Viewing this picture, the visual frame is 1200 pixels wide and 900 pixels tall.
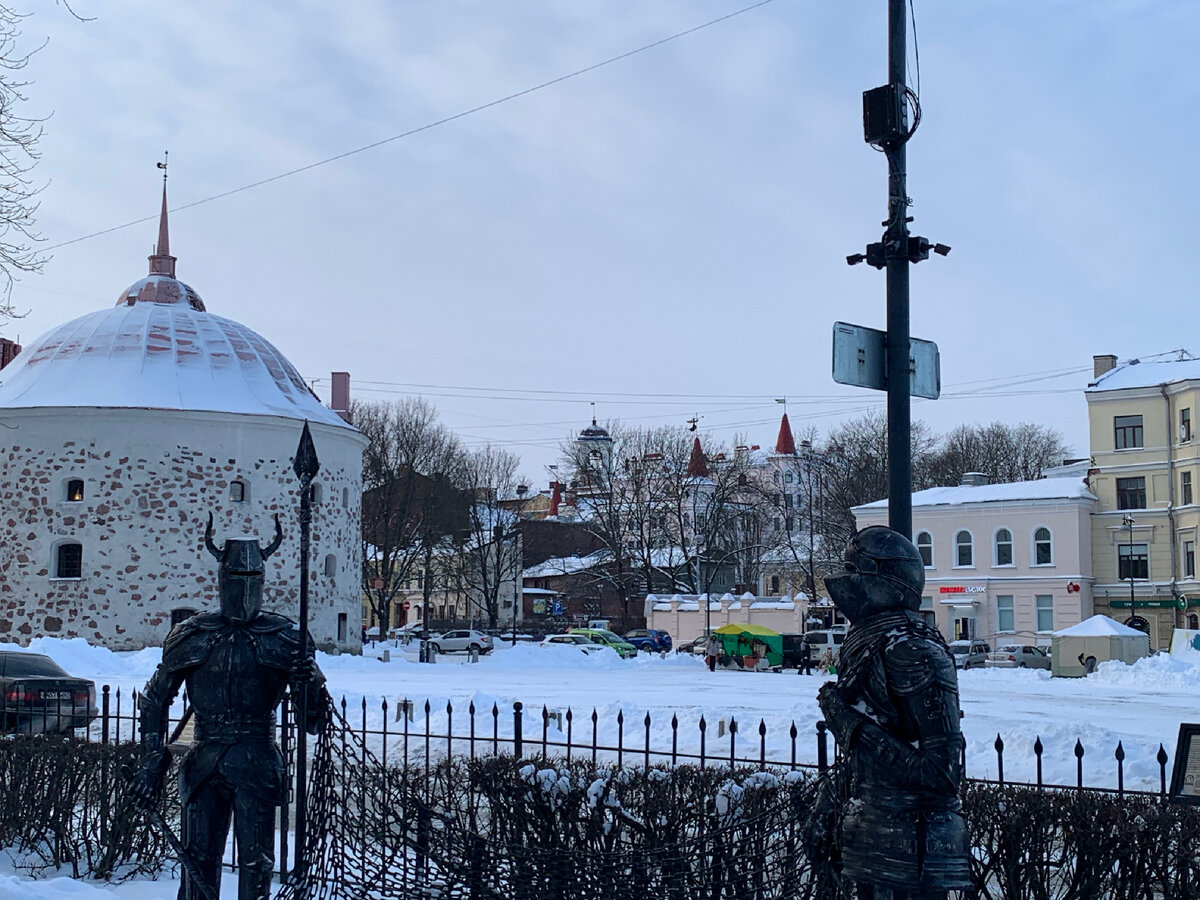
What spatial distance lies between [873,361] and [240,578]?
3.61 m

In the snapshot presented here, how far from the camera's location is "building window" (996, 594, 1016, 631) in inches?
1922

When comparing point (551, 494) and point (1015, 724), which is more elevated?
point (551, 494)

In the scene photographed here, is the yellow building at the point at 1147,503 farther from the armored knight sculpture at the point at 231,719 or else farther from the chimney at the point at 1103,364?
the armored knight sculpture at the point at 231,719

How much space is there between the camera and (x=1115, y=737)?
14.6 metres

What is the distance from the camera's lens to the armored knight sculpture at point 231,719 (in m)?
6.17

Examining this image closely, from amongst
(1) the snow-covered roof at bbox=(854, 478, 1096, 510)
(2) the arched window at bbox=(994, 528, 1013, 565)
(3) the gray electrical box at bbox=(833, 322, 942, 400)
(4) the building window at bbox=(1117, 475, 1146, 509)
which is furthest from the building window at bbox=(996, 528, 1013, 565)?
(3) the gray electrical box at bbox=(833, 322, 942, 400)

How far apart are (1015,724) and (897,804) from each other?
15.4 m

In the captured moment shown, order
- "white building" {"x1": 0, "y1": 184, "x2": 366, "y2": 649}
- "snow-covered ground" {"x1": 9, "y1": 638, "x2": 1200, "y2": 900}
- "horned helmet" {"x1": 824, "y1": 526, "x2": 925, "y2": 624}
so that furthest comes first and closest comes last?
"white building" {"x1": 0, "y1": 184, "x2": 366, "y2": 649} → "snow-covered ground" {"x1": 9, "y1": 638, "x2": 1200, "y2": 900} → "horned helmet" {"x1": 824, "y1": 526, "x2": 925, "y2": 624}

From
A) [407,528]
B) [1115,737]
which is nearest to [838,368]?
[1115,737]

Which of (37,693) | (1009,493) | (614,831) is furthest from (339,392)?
(614,831)

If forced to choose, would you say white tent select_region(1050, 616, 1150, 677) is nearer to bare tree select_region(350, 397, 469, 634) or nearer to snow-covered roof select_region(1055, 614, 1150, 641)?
snow-covered roof select_region(1055, 614, 1150, 641)

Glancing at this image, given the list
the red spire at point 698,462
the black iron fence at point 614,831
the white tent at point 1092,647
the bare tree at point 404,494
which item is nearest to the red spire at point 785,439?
the red spire at point 698,462

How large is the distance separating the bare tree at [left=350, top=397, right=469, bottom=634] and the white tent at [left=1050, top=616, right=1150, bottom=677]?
31439 mm

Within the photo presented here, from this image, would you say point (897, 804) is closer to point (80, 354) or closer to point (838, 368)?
point (838, 368)
